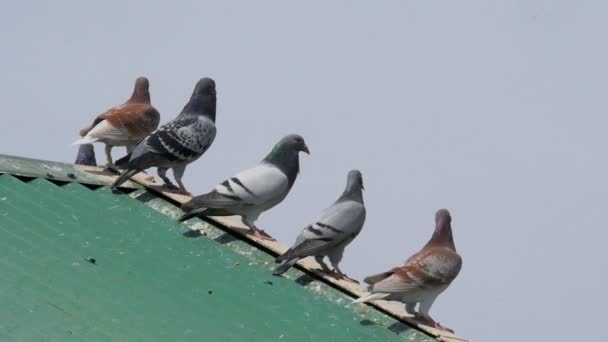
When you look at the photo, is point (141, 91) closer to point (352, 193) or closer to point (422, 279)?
point (352, 193)

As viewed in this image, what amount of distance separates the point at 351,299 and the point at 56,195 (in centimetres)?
300

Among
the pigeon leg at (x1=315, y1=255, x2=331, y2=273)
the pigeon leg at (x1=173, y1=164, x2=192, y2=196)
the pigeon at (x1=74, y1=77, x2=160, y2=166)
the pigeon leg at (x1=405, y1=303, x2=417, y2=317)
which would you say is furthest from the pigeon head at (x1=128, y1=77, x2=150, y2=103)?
the pigeon leg at (x1=405, y1=303, x2=417, y2=317)

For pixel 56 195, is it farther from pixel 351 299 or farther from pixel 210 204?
pixel 351 299

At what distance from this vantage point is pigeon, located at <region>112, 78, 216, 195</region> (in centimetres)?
1534

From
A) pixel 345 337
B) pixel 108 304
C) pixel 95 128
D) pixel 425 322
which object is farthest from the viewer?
pixel 95 128

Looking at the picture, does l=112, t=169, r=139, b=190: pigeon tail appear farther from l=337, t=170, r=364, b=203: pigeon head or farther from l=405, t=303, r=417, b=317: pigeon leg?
l=405, t=303, r=417, b=317: pigeon leg

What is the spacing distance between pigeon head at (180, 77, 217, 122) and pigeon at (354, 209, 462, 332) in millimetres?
3392

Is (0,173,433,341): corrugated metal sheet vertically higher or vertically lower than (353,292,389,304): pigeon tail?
lower

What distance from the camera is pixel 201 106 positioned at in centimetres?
1644

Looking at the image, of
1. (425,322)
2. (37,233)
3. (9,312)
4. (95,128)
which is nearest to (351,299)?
(425,322)

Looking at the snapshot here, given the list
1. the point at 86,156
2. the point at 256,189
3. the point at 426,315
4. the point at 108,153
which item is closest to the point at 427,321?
the point at 426,315

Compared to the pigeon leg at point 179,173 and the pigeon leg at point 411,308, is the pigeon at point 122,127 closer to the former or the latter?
the pigeon leg at point 179,173

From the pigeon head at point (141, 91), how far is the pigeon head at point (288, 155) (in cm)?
275

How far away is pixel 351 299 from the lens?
43.5 feet
